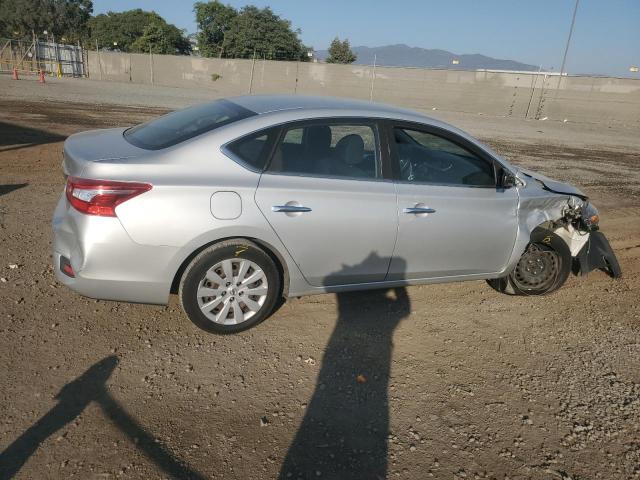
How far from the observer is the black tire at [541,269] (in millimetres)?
4457

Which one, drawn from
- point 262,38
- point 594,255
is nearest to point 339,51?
point 262,38

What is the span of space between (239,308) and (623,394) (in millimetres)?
2710

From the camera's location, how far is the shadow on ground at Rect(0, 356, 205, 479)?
2367 millimetres

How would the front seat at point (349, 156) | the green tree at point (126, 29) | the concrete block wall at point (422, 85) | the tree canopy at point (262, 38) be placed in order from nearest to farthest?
the front seat at point (349, 156), the concrete block wall at point (422, 85), the tree canopy at point (262, 38), the green tree at point (126, 29)

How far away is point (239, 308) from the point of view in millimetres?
3523

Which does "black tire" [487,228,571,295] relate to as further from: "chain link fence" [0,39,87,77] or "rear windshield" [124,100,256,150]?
"chain link fence" [0,39,87,77]

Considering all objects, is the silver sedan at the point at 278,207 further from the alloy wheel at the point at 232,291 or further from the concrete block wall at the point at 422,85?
the concrete block wall at the point at 422,85

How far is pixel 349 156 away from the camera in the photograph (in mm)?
3734

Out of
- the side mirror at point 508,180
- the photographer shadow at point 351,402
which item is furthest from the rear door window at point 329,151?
the side mirror at point 508,180

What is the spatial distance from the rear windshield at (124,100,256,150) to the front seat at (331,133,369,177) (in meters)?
0.71

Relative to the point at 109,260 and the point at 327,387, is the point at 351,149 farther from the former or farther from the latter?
the point at 109,260

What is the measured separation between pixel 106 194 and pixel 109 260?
1.38 ft

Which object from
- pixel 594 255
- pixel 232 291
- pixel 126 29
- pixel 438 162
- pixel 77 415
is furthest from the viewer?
pixel 126 29

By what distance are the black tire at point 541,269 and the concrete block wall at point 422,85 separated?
108 ft
